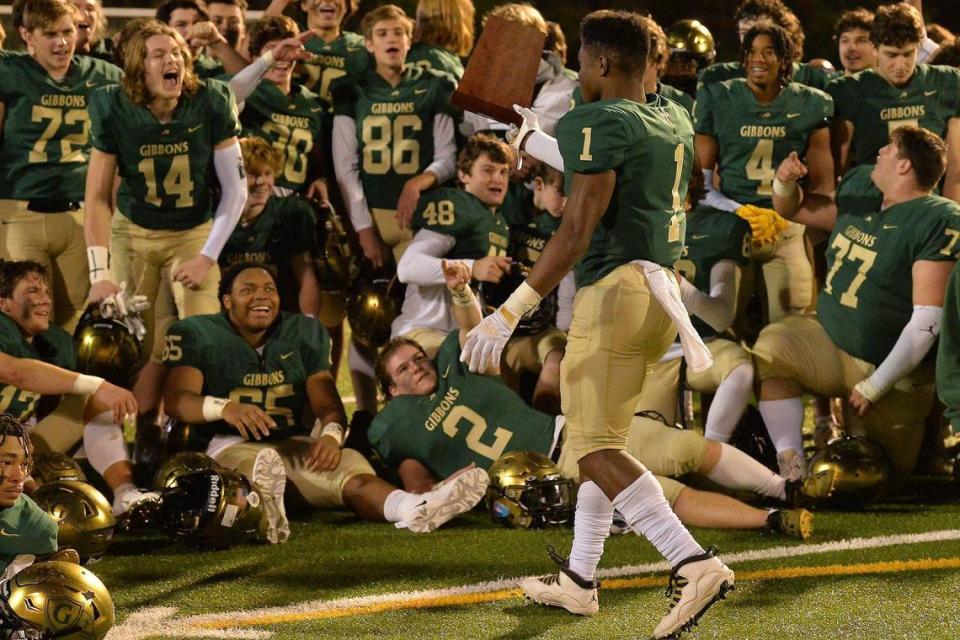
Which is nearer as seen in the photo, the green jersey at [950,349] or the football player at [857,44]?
the green jersey at [950,349]

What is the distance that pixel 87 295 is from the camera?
20.9ft

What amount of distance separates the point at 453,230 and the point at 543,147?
81.0 inches

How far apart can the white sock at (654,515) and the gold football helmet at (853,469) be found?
1578 millimetres

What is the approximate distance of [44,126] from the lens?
20.2ft

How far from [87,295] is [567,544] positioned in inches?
97.5

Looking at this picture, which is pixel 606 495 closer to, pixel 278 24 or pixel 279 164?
pixel 279 164

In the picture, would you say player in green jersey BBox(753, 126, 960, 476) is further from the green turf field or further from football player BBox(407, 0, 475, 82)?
football player BBox(407, 0, 475, 82)

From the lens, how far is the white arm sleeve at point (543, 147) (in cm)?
421

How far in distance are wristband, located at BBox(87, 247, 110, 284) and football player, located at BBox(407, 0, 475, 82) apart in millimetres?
1867

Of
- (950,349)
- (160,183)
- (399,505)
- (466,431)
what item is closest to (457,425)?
(466,431)

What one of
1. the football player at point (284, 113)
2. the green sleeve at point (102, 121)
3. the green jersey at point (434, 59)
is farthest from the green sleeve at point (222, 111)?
the green jersey at point (434, 59)

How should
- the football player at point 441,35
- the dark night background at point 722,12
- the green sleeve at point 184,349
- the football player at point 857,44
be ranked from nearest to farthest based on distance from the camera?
the green sleeve at point 184,349 < the football player at point 441,35 < the football player at point 857,44 < the dark night background at point 722,12

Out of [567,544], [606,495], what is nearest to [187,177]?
[567,544]

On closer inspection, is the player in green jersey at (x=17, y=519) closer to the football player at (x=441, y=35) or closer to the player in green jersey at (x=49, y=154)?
the player in green jersey at (x=49, y=154)
